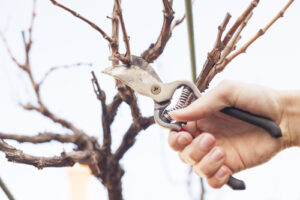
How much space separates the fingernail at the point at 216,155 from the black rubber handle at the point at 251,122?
0.20ft

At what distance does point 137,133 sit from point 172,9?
1.68 feet

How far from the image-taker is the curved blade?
0.99m

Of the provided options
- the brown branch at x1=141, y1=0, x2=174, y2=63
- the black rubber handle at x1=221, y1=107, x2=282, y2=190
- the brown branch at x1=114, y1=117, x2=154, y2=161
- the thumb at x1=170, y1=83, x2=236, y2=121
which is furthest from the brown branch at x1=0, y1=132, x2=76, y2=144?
the black rubber handle at x1=221, y1=107, x2=282, y2=190

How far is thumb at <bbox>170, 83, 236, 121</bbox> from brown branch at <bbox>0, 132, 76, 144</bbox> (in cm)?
59

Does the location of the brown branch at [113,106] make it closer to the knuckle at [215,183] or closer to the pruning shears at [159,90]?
the pruning shears at [159,90]

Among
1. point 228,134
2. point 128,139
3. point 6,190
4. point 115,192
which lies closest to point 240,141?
point 228,134

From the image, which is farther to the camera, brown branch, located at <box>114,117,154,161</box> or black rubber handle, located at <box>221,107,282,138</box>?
brown branch, located at <box>114,117,154,161</box>

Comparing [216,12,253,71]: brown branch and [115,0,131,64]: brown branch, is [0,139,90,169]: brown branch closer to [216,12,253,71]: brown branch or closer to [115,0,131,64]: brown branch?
[115,0,131,64]: brown branch

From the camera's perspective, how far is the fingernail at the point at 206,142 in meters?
0.99

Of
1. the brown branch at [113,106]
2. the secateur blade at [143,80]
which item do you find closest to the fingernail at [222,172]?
the secateur blade at [143,80]

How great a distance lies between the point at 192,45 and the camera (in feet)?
3.00

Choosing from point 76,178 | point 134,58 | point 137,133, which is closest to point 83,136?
point 137,133

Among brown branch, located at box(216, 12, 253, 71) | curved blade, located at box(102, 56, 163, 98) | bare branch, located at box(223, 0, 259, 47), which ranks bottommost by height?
curved blade, located at box(102, 56, 163, 98)

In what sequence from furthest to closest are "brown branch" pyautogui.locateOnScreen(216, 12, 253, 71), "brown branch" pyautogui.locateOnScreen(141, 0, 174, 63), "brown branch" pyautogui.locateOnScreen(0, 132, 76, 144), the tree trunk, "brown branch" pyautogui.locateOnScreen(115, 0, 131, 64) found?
the tree trunk → "brown branch" pyautogui.locateOnScreen(0, 132, 76, 144) → "brown branch" pyautogui.locateOnScreen(141, 0, 174, 63) → "brown branch" pyautogui.locateOnScreen(216, 12, 253, 71) → "brown branch" pyautogui.locateOnScreen(115, 0, 131, 64)
